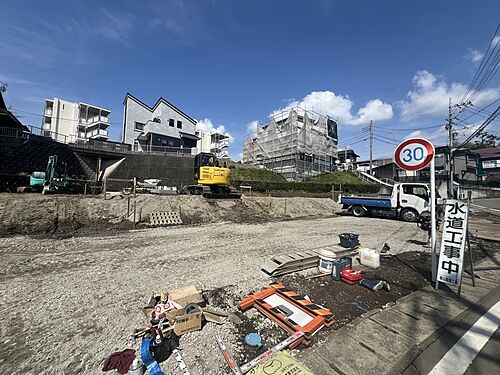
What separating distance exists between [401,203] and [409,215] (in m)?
0.82

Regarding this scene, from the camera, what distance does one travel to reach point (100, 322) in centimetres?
302

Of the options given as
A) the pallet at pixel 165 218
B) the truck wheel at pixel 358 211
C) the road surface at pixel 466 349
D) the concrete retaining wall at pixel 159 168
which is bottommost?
the road surface at pixel 466 349

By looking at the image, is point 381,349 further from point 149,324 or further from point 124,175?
point 124,175

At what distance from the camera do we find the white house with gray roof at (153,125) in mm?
31703

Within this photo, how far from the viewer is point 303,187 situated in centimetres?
2419

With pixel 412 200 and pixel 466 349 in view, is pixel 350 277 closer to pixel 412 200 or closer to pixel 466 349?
pixel 466 349

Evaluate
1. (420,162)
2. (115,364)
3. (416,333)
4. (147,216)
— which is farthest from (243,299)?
(147,216)

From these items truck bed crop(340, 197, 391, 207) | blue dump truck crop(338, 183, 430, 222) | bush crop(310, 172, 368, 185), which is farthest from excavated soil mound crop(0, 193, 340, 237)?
bush crop(310, 172, 368, 185)

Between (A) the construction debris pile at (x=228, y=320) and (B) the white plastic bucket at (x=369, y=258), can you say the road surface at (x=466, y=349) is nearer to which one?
(A) the construction debris pile at (x=228, y=320)

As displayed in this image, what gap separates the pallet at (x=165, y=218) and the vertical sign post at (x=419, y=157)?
400 inches

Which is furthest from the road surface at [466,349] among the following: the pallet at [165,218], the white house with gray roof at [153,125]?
the white house with gray roof at [153,125]

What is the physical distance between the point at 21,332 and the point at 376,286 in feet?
18.6

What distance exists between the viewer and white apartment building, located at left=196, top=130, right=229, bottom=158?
1858 inches

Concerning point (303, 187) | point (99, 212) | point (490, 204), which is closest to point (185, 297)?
point (99, 212)
